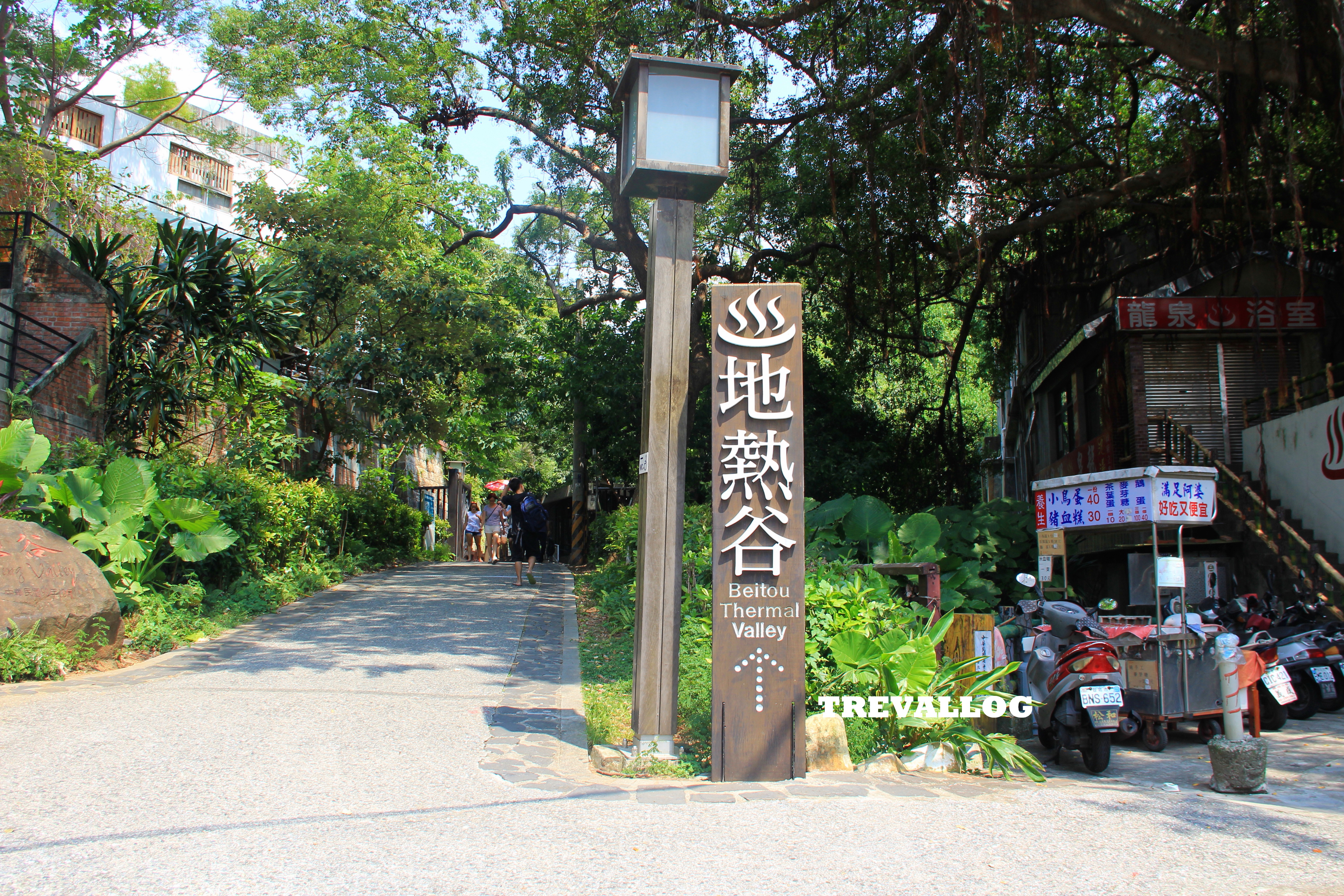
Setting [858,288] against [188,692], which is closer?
[188,692]

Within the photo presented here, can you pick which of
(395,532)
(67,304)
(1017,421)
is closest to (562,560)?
(395,532)

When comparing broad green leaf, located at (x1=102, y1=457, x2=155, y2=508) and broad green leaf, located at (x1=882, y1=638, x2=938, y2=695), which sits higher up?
broad green leaf, located at (x1=102, y1=457, x2=155, y2=508)

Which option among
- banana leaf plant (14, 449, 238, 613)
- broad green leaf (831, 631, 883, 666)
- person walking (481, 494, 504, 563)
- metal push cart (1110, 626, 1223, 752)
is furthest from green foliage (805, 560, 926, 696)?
person walking (481, 494, 504, 563)

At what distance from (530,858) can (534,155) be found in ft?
53.4

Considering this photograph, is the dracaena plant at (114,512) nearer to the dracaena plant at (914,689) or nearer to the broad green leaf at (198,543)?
the broad green leaf at (198,543)

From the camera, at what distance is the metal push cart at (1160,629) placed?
283 inches

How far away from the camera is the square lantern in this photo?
18.7 feet

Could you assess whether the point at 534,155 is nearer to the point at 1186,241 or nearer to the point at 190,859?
the point at 1186,241

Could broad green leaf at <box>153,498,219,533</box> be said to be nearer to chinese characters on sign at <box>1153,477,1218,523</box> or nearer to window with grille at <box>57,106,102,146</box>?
chinese characters on sign at <box>1153,477,1218,523</box>

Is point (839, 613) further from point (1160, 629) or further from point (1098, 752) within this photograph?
point (1160, 629)

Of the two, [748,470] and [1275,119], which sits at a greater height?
[1275,119]

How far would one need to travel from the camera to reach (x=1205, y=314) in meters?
15.1

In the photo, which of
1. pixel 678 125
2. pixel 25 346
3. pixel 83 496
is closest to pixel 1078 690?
pixel 678 125

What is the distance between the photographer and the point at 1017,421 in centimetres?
2591
